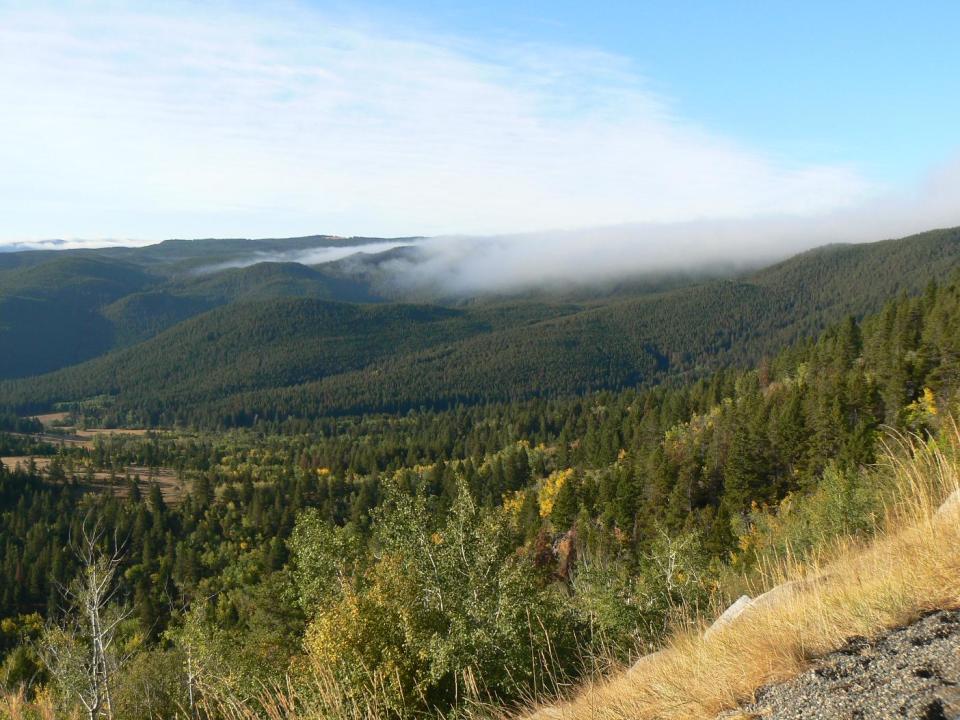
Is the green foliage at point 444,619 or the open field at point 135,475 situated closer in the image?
the green foliage at point 444,619

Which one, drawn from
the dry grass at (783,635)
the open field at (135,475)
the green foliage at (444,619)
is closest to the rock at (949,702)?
the dry grass at (783,635)

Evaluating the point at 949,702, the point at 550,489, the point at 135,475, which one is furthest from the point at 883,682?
the point at 135,475

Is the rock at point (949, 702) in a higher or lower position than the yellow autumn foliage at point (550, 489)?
higher

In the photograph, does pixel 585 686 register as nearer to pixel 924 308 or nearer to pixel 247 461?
pixel 924 308

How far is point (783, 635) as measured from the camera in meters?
5.17

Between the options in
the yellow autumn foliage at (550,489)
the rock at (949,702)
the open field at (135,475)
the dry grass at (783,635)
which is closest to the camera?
the rock at (949,702)

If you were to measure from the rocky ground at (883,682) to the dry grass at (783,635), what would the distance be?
194mm

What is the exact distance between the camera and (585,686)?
6262mm

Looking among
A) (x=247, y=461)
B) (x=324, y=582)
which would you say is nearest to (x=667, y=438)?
(x=324, y=582)

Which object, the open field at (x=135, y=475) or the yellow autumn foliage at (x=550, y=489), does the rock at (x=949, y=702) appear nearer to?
the yellow autumn foliage at (x=550, y=489)

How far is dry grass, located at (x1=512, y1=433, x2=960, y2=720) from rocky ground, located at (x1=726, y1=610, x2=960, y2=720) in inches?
7.6

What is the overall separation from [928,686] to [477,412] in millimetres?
182875

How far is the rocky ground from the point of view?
3.92 m

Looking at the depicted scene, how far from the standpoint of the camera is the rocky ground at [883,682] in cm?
392
